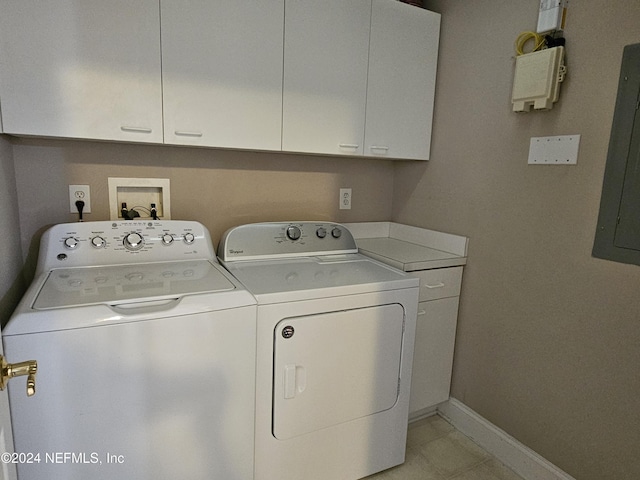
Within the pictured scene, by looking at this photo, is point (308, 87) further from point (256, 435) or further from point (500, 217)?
point (256, 435)

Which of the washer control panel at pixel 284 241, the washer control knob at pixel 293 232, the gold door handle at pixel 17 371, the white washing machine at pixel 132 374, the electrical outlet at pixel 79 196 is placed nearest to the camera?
the gold door handle at pixel 17 371

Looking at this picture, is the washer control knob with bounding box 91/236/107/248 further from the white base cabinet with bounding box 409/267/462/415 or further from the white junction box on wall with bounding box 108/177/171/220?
the white base cabinet with bounding box 409/267/462/415

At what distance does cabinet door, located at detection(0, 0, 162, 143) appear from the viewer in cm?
125

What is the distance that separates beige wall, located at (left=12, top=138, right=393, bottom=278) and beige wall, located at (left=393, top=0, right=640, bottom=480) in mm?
442

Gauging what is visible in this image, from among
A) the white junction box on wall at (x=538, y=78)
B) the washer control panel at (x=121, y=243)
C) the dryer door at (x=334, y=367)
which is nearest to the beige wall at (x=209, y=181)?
the washer control panel at (x=121, y=243)

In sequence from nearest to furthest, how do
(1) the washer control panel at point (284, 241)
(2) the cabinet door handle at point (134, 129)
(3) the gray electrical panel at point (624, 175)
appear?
(3) the gray electrical panel at point (624, 175)
(2) the cabinet door handle at point (134, 129)
(1) the washer control panel at point (284, 241)

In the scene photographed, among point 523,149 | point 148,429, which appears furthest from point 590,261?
point 148,429

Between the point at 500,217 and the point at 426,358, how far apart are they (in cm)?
77

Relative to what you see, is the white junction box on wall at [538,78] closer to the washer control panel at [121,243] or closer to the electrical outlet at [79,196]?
the washer control panel at [121,243]

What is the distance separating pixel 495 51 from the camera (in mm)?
1736

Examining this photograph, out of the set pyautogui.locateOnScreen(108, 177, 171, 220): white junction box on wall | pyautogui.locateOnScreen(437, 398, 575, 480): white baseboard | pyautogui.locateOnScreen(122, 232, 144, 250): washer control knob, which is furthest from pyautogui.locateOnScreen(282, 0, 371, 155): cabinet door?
pyautogui.locateOnScreen(437, 398, 575, 480): white baseboard

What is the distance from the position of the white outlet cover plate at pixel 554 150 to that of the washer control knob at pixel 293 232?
1057 millimetres

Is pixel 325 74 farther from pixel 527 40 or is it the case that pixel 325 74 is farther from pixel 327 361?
pixel 327 361

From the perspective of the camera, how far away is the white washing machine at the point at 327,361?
136cm
